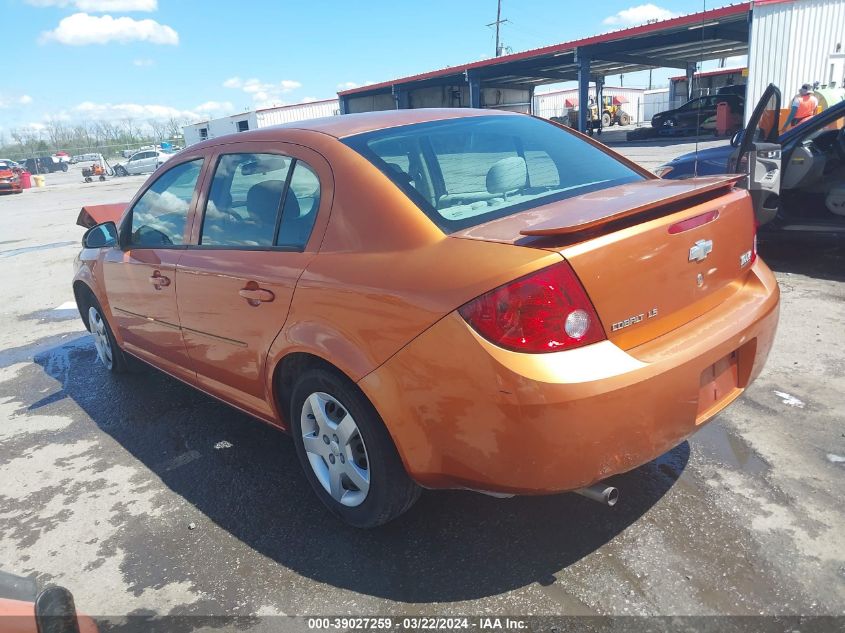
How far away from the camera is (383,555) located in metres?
2.60

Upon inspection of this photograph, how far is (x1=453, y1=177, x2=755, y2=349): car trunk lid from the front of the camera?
6.81 feet

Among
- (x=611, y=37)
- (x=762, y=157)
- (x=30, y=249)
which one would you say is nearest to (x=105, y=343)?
(x=762, y=157)

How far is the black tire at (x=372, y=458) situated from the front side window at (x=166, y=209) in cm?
140

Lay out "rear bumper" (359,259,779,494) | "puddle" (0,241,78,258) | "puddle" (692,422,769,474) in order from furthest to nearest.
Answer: "puddle" (0,241,78,258)
"puddle" (692,422,769,474)
"rear bumper" (359,259,779,494)

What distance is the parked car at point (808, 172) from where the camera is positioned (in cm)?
622

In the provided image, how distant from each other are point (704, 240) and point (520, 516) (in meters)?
1.39

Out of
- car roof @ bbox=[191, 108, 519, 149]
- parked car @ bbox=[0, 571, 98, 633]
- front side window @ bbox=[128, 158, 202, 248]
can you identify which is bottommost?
parked car @ bbox=[0, 571, 98, 633]

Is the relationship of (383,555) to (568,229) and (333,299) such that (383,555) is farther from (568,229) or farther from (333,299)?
(568,229)

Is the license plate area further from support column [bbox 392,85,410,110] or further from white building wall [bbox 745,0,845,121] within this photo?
support column [bbox 392,85,410,110]

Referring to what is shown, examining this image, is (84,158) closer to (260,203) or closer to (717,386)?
(260,203)

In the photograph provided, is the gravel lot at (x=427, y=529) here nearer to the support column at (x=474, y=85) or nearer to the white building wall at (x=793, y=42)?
the white building wall at (x=793, y=42)

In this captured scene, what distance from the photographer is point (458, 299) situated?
6.74ft

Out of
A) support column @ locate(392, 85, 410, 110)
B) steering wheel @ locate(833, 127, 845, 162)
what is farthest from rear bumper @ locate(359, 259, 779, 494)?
support column @ locate(392, 85, 410, 110)

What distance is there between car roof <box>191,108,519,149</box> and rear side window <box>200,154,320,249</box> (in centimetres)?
13
